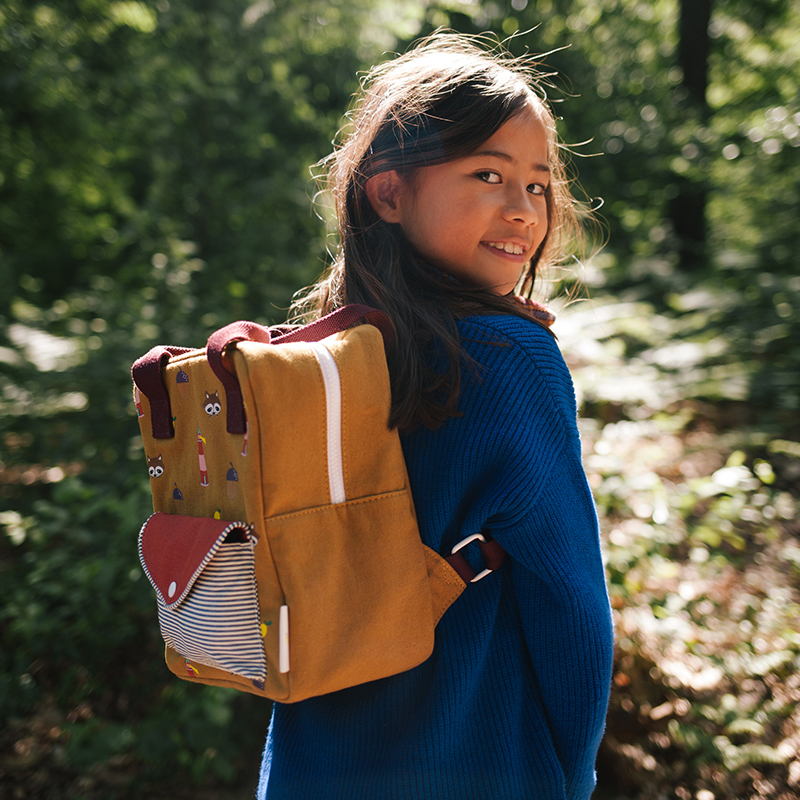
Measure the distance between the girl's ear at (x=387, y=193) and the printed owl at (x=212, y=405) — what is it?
0.57 meters

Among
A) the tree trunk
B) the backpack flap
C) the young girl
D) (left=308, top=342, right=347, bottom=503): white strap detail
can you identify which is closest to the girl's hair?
the young girl

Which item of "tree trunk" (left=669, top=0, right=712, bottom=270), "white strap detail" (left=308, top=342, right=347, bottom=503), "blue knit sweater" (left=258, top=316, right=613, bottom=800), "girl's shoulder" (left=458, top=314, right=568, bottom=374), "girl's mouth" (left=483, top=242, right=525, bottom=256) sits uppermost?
"tree trunk" (left=669, top=0, right=712, bottom=270)

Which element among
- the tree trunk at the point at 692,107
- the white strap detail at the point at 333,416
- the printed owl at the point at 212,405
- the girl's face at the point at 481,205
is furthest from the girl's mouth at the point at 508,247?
the tree trunk at the point at 692,107

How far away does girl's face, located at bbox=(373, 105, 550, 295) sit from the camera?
1171 millimetres

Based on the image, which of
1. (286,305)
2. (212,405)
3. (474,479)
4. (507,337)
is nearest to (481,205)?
(507,337)

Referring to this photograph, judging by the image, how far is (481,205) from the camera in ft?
3.86

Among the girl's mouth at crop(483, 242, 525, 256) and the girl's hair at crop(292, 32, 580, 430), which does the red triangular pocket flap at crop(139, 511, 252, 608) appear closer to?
the girl's hair at crop(292, 32, 580, 430)

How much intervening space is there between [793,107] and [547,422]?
641cm

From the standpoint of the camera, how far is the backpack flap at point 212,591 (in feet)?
2.93

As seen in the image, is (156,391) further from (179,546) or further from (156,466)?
(179,546)

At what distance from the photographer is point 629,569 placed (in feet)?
8.77

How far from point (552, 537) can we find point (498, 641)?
0.27 m

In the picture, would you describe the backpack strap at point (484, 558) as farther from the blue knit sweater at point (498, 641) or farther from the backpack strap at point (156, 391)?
the backpack strap at point (156, 391)

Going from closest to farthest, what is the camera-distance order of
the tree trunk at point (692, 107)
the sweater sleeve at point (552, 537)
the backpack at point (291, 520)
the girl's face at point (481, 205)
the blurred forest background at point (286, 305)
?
the backpack at point (291, 520) → the sweater sleeve at point (552, 537) → the girl's face at point (481, 205) → the blurred forest background at point (286, 305) → the tree trunk at point (692, 107)
